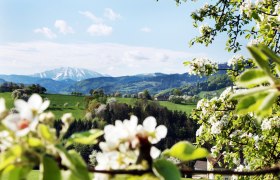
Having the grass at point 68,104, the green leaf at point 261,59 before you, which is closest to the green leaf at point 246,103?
the green leaf at point 261,59

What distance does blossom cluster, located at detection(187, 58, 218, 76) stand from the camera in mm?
9141

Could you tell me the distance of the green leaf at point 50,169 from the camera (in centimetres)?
103

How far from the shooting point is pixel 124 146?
1.25 meters

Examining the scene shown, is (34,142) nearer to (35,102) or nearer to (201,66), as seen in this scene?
(35,102)

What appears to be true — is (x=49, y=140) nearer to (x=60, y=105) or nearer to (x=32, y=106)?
(x=32, y=106)

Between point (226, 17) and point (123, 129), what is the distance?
8989 millimetres

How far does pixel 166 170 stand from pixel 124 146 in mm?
163

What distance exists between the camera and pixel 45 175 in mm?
1032

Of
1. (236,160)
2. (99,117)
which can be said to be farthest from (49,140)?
(99,117)

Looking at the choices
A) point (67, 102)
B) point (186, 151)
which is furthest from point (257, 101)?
point (67, 102)

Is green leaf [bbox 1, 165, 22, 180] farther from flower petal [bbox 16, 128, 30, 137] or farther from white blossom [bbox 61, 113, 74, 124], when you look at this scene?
white blossom [bbox 61, 113, 74, 124]

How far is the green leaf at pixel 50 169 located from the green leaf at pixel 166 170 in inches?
10.4

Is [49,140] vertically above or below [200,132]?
above

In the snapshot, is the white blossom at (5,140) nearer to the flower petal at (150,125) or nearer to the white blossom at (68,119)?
the white blossom at (68,119)
